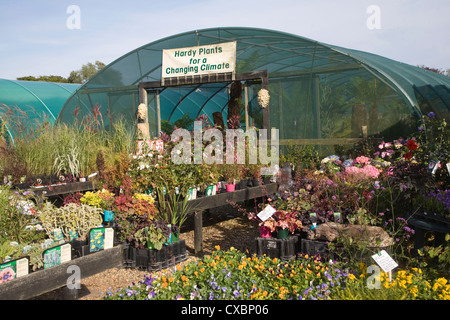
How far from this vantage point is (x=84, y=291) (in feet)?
10.6

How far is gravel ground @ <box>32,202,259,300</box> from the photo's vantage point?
3.28 m

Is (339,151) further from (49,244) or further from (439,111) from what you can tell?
(49,244)

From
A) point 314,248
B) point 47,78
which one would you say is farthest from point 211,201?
point 47,78

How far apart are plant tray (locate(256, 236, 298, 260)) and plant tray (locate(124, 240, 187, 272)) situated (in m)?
0.86

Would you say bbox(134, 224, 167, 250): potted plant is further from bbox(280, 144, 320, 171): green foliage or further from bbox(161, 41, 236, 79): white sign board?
bbox(161, 41, 236, 79): white sign board

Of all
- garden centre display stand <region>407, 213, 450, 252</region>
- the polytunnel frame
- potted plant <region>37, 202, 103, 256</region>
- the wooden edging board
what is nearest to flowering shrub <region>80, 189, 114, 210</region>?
potted plant <region>37, 202, 103, 256</region>

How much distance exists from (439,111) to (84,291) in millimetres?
6429

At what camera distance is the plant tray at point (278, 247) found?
3395mm

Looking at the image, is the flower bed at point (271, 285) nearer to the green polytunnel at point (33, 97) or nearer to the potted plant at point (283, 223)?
the potted plant at point (283, 223)

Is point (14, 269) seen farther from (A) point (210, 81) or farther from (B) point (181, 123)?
(B) point (181, 123)

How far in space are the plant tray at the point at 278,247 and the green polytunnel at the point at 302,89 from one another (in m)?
4.02

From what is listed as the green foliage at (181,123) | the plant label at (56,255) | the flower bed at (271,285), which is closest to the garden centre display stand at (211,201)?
the flower bed at (271,285)
